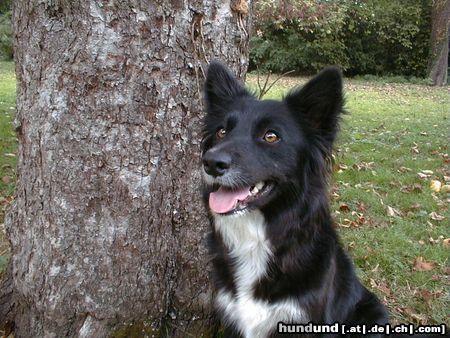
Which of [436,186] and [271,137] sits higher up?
[271,137]

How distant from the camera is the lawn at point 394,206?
3.97m

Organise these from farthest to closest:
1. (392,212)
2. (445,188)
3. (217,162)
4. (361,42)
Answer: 1. (361,42)
2. (445,188)
3. (392,212)
4. (217,162)

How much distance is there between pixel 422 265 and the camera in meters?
4.31

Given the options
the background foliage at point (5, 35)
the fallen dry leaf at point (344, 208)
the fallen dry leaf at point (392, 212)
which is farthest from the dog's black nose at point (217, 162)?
the background foliage at point (5, 35)

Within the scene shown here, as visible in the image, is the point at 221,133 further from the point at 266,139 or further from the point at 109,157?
the point at 109,157

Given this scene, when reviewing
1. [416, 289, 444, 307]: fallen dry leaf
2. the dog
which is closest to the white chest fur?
the dog

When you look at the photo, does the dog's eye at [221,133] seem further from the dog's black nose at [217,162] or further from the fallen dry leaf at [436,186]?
the fallen dry leaf at [436,186]

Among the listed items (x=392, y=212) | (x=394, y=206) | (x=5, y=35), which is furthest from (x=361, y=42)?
(x=392, y=212)

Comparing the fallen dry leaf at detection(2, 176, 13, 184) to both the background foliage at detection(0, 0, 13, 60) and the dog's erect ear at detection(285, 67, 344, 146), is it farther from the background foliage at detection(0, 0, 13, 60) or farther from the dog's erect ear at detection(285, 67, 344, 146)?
the background foliage at detection(0, 0, 13, 60)

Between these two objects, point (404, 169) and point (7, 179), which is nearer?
point (7, 179)

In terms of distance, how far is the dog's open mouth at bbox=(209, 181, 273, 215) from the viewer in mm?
2703

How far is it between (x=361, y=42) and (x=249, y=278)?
1039 inches

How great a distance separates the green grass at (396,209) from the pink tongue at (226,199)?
67 cm

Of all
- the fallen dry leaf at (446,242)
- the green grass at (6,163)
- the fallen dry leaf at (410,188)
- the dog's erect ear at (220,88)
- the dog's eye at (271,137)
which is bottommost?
the green grass at (6,163)
